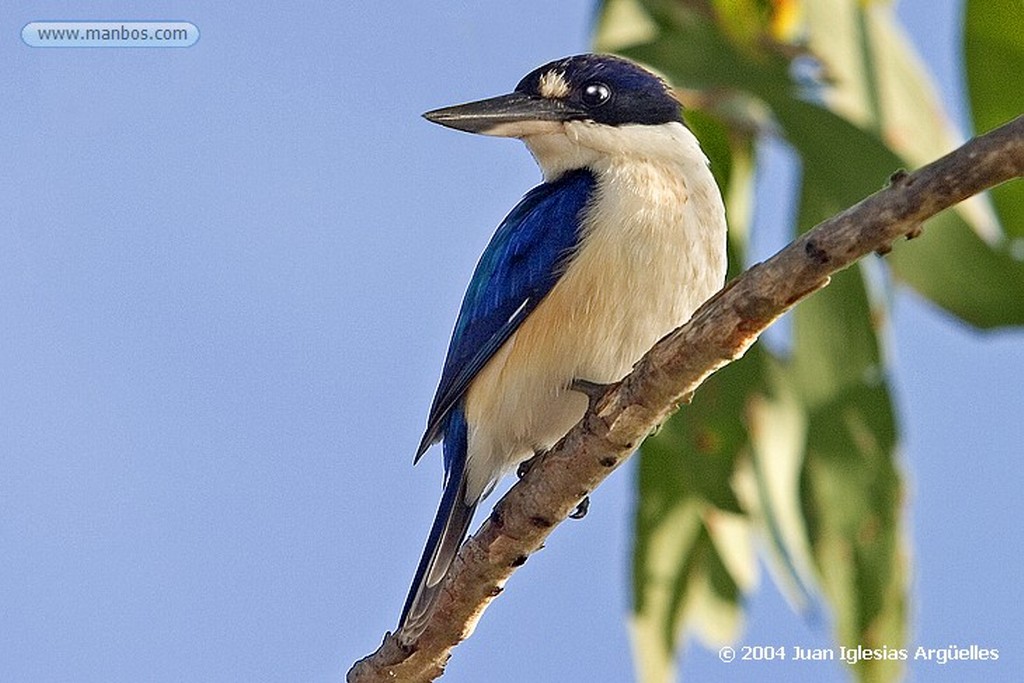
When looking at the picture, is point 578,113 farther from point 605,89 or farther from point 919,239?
point 919,239

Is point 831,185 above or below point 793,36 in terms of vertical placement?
below

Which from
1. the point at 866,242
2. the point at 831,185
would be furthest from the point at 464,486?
the point at 831,185

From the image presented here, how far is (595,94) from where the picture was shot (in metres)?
1.96

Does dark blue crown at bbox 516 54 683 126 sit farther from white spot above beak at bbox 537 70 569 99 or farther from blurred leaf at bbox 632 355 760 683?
blurred leaf at bbox 632 355 760 683

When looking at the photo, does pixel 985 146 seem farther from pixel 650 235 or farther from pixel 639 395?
pixel 650 235

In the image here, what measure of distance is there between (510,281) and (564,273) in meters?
0.08

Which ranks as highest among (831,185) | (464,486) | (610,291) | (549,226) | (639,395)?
(831,185)

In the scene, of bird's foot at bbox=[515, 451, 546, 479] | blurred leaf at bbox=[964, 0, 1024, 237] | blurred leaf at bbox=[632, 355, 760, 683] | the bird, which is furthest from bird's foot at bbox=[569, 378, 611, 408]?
blurred leaf at bbox=[964, 0, 1024, 237]

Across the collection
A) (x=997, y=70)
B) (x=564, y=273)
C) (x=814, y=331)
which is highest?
(x=997, y=70)

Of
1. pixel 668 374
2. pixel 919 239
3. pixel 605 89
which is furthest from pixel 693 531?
pixel 668 374

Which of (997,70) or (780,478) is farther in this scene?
(780,478)

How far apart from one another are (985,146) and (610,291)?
609 millimetres

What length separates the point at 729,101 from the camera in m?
2.67

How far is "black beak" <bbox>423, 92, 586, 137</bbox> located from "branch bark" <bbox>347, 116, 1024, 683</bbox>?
0.51 meters
